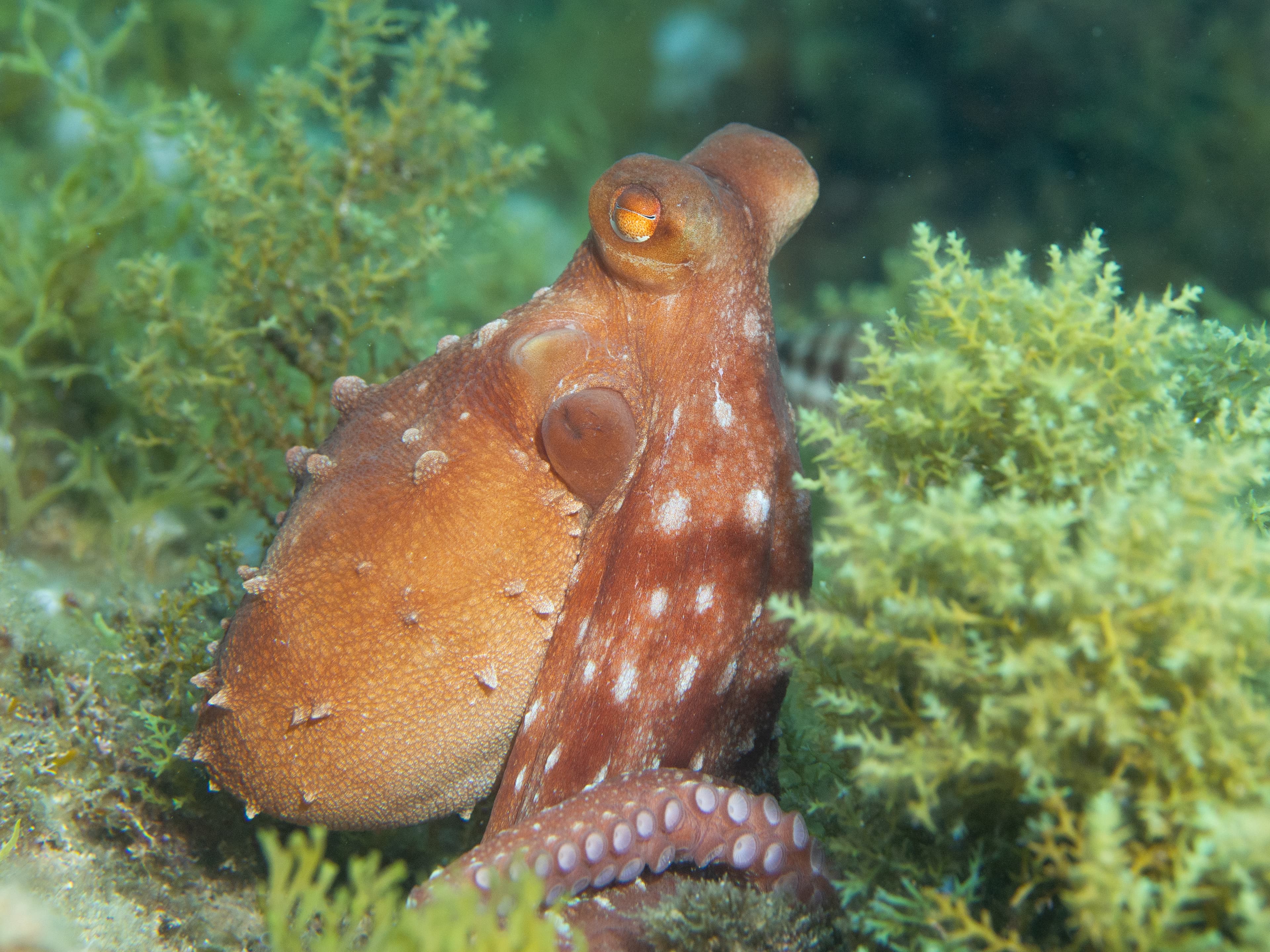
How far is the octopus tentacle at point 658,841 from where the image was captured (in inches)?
89.3

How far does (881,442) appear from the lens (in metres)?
2.21

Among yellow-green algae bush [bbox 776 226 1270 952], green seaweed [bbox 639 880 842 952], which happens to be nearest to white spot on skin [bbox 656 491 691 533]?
yellow-green algae bush [bbox 776 226 1270 952]

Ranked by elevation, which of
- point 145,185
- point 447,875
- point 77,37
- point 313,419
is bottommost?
point 447,875

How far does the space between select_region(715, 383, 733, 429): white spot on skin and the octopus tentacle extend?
1131 mm

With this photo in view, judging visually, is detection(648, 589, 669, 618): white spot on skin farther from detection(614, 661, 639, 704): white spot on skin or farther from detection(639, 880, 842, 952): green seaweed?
detection(639, 880, 842, 952): green seaweed

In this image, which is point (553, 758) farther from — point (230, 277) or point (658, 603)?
point (230, 277)

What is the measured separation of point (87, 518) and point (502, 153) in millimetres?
3271

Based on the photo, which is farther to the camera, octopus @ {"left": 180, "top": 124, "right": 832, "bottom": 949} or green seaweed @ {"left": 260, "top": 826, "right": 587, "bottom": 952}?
octopus @ {"left": 180, "top": 124, "right": 832, "bottom": 949}

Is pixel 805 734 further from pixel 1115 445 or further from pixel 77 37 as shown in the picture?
pixel 77 37

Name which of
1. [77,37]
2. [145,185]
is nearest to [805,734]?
[145,185]

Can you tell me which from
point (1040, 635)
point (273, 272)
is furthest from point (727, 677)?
point (273, 272)

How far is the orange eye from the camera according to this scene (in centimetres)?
271

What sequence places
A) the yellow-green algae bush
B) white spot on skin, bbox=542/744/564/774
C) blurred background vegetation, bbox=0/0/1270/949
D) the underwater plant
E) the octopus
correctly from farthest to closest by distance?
the underwater plant → blurred background vegetation, bbox=0/0/1270/949 → white spot on skin, bbox=542/744/564/774 → the octopus → the yellow-green algae bush

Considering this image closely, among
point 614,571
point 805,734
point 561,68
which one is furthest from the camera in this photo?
point 561,68
